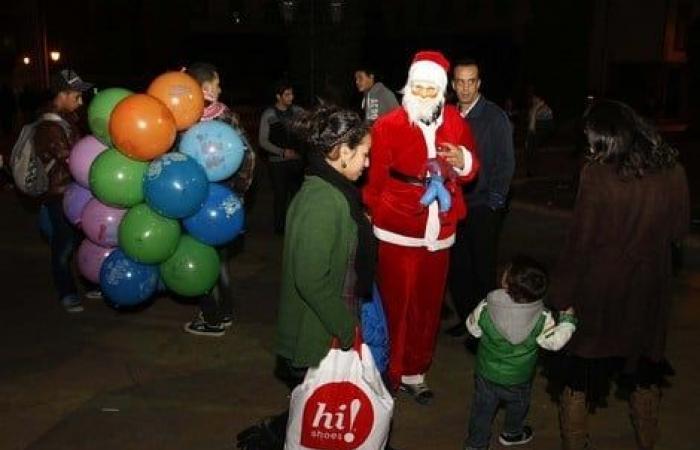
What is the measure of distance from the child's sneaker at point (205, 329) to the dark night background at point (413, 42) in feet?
58.2

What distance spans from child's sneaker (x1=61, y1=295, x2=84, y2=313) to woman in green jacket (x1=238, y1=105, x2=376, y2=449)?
3.44m

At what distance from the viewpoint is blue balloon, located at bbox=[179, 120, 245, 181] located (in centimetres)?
506

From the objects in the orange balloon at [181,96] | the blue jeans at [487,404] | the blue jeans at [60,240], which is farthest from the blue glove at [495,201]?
the blue jeans at [60,240]

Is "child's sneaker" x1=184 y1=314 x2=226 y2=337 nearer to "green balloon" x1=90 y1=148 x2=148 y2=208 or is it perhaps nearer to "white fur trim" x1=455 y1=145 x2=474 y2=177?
"green balloon" x1=90 y1=148 x2=148 y2=208

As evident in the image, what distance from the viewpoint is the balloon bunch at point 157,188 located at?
4906mm

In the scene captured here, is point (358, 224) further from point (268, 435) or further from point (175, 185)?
point (175, 185)

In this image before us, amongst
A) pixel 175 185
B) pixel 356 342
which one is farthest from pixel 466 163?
pixel 175 185

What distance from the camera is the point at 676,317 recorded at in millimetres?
6105

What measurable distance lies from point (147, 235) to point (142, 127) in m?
0.71

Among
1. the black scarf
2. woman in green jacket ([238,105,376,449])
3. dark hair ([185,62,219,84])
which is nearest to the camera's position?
woman in green jacket ([238,105,376,449])

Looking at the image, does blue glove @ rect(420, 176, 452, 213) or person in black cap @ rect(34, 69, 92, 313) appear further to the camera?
person in black cap @ rect(34, 69, 92, 313)

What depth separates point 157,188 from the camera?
490 cm

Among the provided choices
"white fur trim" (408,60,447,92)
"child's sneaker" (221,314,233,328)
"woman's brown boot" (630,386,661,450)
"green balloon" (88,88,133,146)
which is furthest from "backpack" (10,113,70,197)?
"woman's brown boot" (630,386,661,450)

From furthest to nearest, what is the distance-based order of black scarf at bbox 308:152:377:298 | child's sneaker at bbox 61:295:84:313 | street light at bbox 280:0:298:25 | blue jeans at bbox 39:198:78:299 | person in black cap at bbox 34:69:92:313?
1. street light at bbox 280:0:298:25
2. child's sneaker at bbox 61:295:84:313
3. blue jeans at bbox 39:198:78:299
4. person in black cap at bbox 34:69:92:313
5. black scarf at bbox 308:152:377:298
